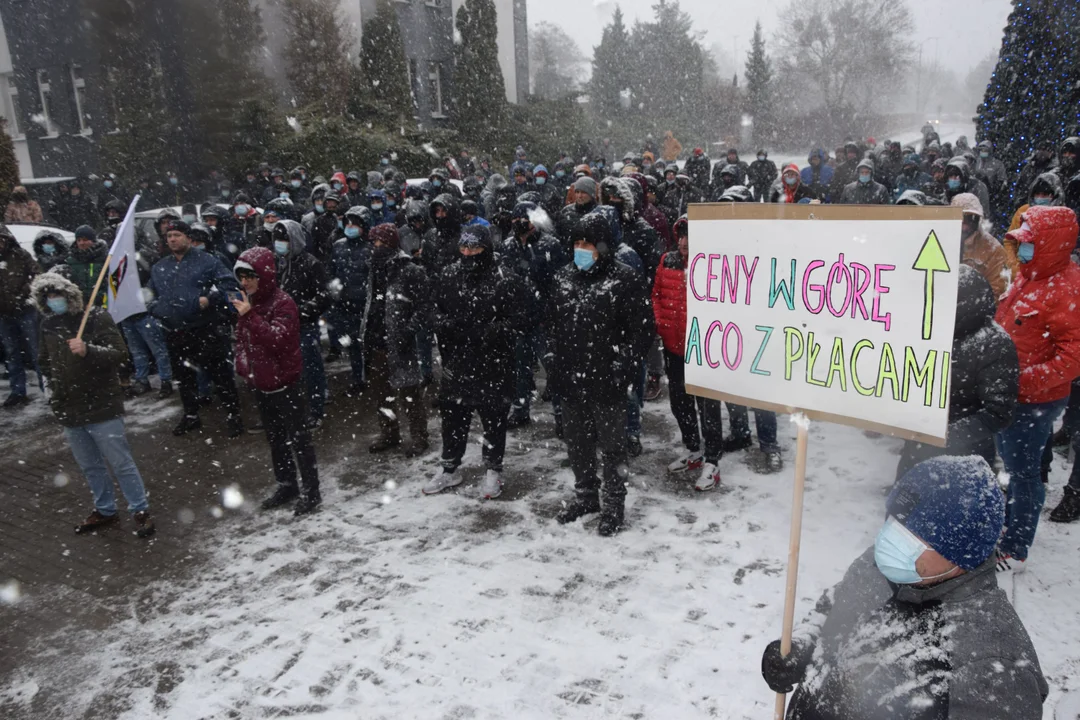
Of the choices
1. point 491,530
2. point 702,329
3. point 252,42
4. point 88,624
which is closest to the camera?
point 702,329

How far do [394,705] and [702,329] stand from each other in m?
2.33

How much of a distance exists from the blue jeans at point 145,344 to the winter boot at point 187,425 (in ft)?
4.65

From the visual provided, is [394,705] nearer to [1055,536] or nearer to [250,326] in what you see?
[250,326]

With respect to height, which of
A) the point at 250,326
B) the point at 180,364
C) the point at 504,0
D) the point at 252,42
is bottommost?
the point at 180,364

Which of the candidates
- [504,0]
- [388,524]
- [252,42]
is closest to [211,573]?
[388,524]

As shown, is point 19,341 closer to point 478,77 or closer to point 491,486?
point 491,486

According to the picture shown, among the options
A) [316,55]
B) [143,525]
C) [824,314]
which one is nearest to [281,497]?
[143,525]

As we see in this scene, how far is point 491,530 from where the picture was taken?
5059 mm

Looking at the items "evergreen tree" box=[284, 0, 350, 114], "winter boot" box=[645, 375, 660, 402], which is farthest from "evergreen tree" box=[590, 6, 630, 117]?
"winter boot" box=[645, 375, 660, 402]

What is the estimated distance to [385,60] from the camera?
25.0 meters

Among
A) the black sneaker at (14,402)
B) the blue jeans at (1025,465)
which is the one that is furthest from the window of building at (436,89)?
the blue jeans at (1025,465)

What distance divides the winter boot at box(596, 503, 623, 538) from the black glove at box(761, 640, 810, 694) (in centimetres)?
257

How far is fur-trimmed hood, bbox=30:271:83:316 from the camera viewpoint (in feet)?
16.2

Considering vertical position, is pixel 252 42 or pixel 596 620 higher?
pixel 252 42
